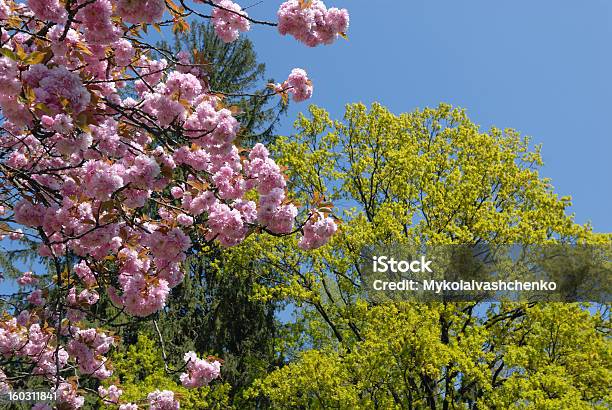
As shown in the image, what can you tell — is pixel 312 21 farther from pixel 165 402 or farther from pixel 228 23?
pixel 165 402

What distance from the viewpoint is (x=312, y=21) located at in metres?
4.40

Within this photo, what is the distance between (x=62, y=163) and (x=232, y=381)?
1182 cm

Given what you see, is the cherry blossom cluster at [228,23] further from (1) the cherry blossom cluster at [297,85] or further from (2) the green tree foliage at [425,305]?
(2) the green tree foliage at [425,305]

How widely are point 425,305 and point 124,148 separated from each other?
7.96 metres

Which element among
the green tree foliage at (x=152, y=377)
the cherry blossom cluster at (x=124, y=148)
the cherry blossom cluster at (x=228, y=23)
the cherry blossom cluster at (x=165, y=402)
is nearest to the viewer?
the cherry blossom cluster at (x=124, y=148)

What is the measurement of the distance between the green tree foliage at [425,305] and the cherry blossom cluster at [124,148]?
631 centimetres

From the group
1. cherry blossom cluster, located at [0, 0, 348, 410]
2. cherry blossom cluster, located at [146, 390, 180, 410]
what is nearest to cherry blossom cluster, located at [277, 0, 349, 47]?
cherry blossom cluster, located at [0, 0, 348, 410]

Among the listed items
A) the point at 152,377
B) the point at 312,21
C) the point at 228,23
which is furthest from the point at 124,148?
the point at 152,377

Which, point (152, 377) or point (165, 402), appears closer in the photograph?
point (165, 402)

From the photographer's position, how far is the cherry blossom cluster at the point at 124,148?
10.3ft

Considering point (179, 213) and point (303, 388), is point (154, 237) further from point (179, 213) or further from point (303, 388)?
point (303, 388)

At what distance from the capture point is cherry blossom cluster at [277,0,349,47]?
14.3 feet

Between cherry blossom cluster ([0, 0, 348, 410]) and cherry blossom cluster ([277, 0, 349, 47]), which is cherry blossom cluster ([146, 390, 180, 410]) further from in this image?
cherry blossom cluster ([277, 0, 349, 47])

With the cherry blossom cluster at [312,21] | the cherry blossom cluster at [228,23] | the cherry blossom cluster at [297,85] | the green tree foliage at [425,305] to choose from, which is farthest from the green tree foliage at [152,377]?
the cherry blossom cluster at [312,21]
